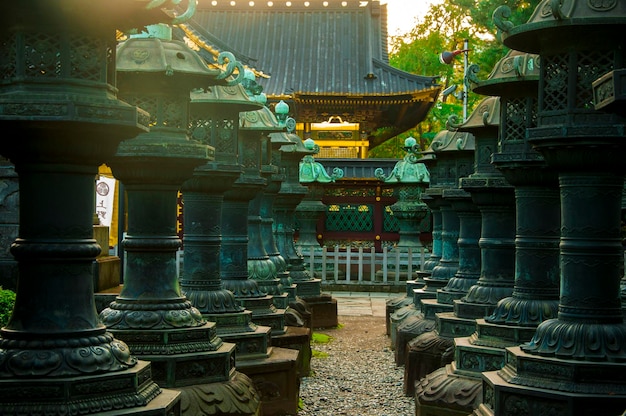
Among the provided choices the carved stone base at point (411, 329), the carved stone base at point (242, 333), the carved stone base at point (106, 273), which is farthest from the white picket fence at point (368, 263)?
the carved stone base at point (242, 333)

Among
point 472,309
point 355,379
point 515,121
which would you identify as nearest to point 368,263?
point 355,379

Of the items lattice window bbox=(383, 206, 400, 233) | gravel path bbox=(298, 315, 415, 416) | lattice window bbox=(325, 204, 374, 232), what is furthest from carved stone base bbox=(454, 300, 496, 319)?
lattice window bbox=(325, 204, 374, 232)

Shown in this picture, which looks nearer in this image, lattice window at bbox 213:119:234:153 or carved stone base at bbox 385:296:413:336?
lattice window at bbox 213:119:234:153

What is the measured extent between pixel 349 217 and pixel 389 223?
4.01 feet

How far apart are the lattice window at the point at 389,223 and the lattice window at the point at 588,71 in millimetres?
22593

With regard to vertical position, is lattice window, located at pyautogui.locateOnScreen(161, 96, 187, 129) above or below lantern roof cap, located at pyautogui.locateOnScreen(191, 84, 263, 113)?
below

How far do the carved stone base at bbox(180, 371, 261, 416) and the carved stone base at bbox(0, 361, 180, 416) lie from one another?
5.94ft

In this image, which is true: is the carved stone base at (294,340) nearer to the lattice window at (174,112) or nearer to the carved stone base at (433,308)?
the carved stone base at (433,308)

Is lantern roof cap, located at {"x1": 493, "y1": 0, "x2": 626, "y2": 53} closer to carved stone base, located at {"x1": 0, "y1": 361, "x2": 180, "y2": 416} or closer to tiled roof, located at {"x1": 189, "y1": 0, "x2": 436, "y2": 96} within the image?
carved stone base, located at {"x1": 0, "y1": 361, "x2": 180, "y2": 416}

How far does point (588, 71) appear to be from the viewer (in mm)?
7066

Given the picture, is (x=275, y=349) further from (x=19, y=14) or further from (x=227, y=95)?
(x=19, y=14)

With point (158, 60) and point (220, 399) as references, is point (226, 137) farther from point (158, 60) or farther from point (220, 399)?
point (220, 399)

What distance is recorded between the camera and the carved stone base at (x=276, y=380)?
32.8 feet

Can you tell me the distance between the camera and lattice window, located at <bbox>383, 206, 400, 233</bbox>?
29.7 metres
